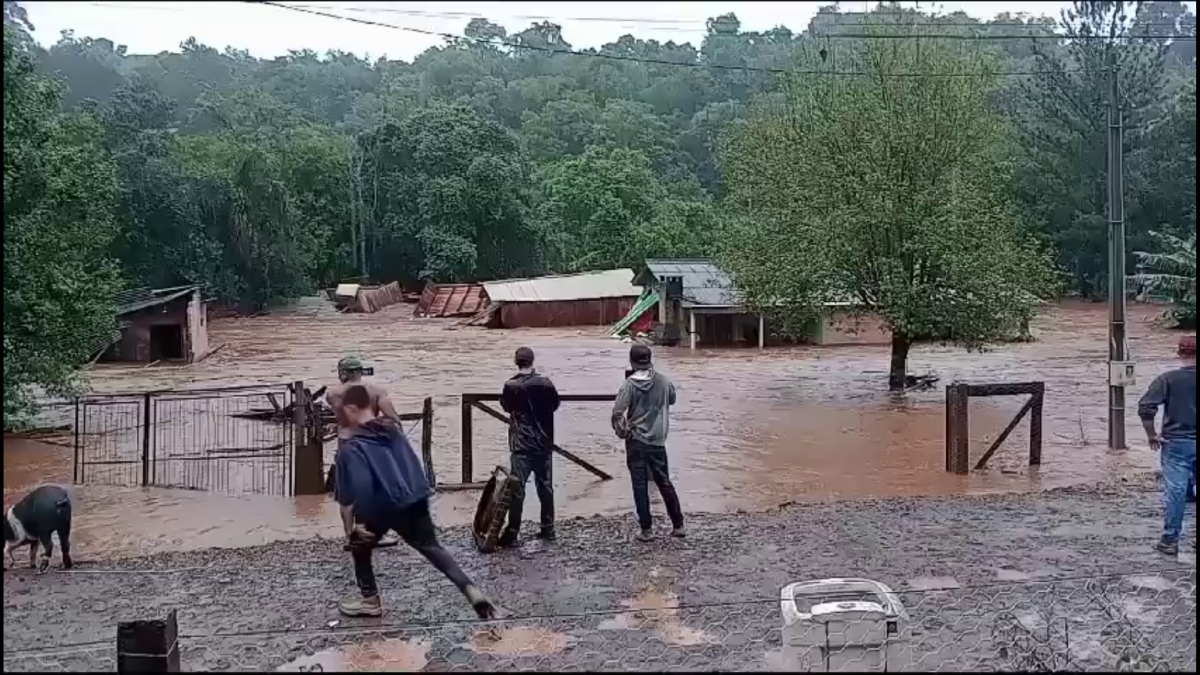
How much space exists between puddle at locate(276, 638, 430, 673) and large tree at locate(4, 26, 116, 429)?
4890mm

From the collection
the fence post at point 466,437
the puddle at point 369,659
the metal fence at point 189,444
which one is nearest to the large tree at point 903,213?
the metal fence at point 189,444

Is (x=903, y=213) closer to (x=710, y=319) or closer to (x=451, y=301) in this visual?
(x=710, y=319)

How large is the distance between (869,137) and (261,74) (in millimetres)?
44500

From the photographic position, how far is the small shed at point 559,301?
4338cm

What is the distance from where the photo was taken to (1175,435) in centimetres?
709

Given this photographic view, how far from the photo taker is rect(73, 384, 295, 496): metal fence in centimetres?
1309

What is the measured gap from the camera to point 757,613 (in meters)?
6.46

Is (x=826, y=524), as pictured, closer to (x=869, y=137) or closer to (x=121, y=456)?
(x=121, y=456)

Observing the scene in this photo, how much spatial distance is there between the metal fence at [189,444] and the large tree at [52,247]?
817mm

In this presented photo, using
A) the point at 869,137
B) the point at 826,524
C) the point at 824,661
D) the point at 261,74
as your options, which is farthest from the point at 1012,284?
the point at 261,74

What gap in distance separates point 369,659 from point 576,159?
5272 cm

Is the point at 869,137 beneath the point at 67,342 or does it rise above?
above

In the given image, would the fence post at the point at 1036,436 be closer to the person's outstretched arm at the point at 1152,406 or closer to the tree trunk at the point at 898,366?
the person's outstretched arm at the point at 1152,406

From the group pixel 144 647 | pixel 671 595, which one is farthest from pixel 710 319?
pixel 144 647
